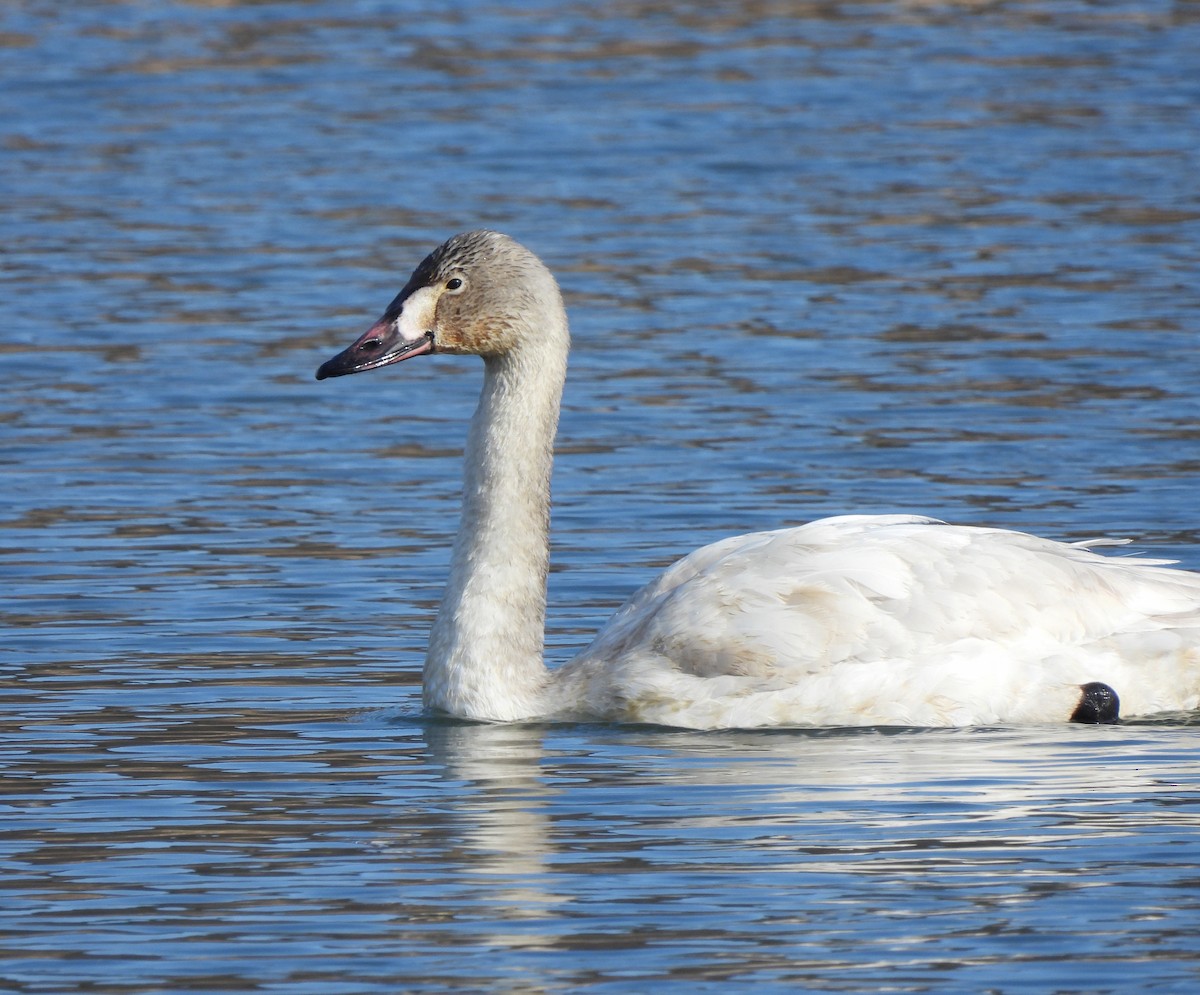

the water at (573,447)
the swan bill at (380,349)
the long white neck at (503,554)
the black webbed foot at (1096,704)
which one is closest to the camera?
the water at (573,447)

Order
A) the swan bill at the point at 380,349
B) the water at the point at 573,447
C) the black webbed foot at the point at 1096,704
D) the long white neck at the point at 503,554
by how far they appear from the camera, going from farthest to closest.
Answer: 1. the swan bill at the point at 380,349
2. the long white neck at the point at 503,554
3. the black webbed foot at the point at 1096,704
4. the water at the point at 573,447

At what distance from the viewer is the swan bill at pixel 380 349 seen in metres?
10.1

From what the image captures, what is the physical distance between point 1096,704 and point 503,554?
7.06 ft

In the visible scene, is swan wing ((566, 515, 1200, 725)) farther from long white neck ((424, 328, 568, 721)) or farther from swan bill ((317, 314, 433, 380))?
swan bill ((317, 314, 433, 380))

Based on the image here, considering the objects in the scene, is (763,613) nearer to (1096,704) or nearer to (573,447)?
(1096,704)

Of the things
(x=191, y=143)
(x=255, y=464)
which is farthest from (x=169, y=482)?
(x=191, y=143)

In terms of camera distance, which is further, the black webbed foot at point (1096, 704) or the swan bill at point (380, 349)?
the swan bill at point (380, 349)

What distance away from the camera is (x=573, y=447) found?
49.5 feet

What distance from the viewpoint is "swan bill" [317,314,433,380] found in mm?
10086

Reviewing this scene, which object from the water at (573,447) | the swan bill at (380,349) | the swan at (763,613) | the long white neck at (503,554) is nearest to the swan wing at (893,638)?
the swan at (763,613)

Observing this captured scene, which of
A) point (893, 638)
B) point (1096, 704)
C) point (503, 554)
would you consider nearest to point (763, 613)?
point (893, 638)

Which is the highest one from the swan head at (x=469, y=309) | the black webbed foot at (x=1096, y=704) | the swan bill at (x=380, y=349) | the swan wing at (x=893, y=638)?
the swan head at (x=469, y=309)

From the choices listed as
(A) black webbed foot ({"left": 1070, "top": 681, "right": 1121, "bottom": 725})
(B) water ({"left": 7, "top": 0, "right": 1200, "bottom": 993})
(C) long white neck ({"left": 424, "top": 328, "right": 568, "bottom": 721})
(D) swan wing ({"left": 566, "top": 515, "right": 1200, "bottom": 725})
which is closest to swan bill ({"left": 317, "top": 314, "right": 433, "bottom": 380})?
(C) long white neck ({"left": 424, "top": 328, "right": 568, "bottom": 721})

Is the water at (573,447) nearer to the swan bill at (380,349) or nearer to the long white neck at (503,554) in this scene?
the long white neck at (503,554)
